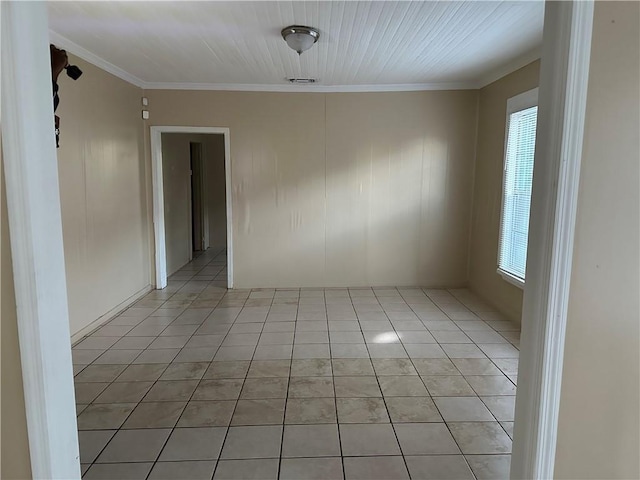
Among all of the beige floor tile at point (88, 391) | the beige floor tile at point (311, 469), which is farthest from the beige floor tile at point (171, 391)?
the beige floor tile at point (311, 469)

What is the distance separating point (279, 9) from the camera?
260 cm

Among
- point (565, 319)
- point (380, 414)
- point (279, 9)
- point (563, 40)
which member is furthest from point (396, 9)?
point (380, 414)

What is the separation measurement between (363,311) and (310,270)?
1.12 m

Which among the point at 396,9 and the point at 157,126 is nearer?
the point at 396,9

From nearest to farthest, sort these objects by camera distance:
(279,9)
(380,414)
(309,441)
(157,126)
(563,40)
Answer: (563,40) → (309,441) → (380,414) → (279,9) → (157,126)

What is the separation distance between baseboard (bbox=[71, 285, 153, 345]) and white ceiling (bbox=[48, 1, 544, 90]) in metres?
2.38

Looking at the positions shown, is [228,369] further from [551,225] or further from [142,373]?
[551,225]

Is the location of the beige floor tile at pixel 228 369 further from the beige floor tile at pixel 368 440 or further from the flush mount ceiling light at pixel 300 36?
the flush mount ceiling light at pixel 300 36

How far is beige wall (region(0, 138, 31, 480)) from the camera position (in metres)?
1.17

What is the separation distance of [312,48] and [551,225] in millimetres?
2792

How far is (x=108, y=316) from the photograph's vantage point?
13.3ft

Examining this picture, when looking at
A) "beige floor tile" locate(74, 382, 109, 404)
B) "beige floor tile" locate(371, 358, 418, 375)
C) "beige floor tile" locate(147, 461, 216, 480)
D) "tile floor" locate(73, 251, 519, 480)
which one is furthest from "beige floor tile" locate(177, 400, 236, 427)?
"beige floor tile" locate(371, 358, 418, 375)

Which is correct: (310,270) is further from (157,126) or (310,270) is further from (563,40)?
(563,40)

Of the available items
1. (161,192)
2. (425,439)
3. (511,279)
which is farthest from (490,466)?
(161,192)
